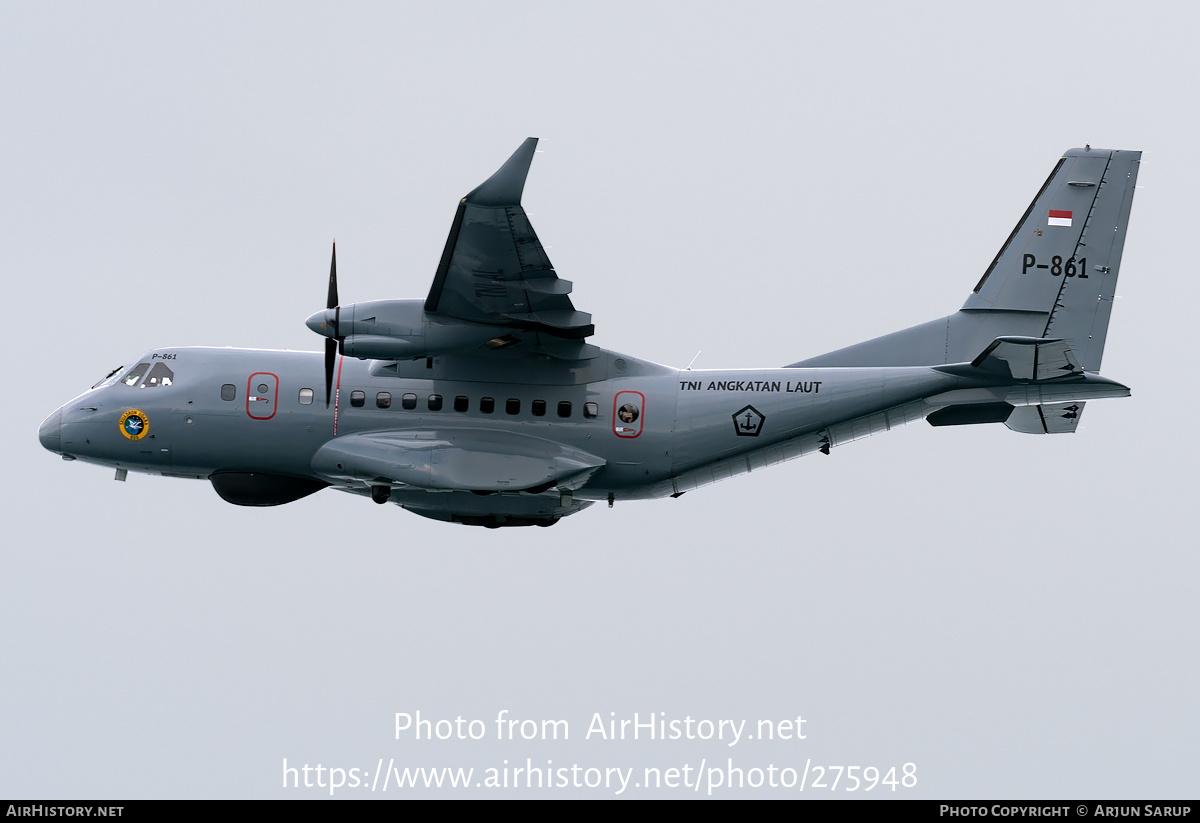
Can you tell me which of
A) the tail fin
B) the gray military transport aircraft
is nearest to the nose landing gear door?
the gray military transport aircraft

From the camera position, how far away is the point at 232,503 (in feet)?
91.5

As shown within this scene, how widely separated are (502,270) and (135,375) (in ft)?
25.6

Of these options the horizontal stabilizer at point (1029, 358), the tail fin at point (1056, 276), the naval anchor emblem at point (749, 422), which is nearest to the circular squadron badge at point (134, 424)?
the naval anchor emblem at point (749, 422)

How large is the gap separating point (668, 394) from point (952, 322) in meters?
5.00

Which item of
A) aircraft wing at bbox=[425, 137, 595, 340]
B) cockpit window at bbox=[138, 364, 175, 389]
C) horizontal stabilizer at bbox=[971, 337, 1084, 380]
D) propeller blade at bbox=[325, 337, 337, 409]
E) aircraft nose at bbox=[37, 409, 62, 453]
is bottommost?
aircraft nose at bbox=[37, 409, 62, 453]

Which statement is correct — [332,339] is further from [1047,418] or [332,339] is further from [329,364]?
[1047,418]

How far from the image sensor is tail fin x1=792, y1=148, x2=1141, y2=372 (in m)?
26.2

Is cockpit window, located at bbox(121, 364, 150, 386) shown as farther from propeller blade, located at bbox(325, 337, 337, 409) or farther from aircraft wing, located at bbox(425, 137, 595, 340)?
aircraft wing, located at bbox(425, 137, 595, 340)

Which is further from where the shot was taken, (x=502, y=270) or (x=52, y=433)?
(x=52, y=433)

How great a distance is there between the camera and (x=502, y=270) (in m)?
24.5

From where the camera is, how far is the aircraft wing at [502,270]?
23.2 m

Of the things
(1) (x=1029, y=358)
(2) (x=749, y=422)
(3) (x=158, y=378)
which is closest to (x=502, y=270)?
(2) (x=749, y=422)

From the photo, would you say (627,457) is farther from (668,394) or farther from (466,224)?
(466,224)

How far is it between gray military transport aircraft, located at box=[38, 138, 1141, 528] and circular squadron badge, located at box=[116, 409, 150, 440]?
24 millimetres
